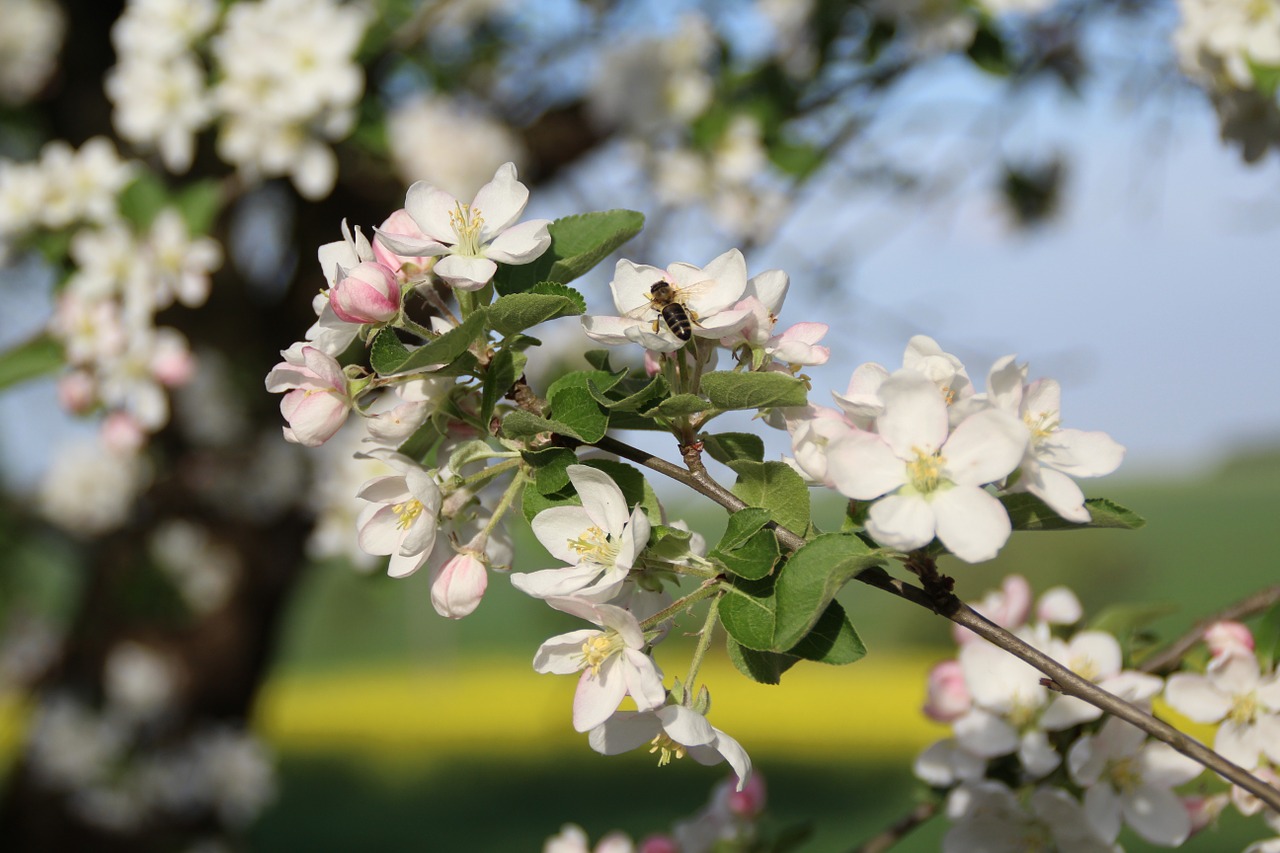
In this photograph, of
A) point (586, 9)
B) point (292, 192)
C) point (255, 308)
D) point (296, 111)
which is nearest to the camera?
point (296, 111)

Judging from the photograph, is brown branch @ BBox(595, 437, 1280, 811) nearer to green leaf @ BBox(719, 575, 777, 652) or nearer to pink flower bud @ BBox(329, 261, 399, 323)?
green leaf @ BBox(719, 575, 777, 652)

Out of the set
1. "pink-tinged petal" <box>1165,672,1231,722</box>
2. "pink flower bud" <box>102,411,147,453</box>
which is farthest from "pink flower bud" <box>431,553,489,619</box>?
"pink flower bud" <box>102,411,147,453</box>

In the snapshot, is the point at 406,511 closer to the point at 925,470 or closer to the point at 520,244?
the point at 520,244

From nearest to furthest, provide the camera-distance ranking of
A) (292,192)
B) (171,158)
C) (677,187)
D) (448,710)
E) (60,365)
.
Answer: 1. (60,365)
2. (171,158)
3. (677,187)
4. (292,192)
5. (448,710)

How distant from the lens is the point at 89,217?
191cm

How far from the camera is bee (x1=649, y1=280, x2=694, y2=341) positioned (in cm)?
67

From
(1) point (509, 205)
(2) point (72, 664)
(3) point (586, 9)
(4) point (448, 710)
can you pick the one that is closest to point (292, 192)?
(3) point (586, 9)

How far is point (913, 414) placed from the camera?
616mm

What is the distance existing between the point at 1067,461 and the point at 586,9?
8.40ft

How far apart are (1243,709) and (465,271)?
2.49 ft

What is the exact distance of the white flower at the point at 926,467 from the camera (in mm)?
598

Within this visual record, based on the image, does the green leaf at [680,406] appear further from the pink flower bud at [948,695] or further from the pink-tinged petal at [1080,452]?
the pink flower bud at [948,695]

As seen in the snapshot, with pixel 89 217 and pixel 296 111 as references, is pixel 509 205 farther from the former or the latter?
pixel 89 217

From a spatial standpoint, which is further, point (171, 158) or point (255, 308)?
point (255, 308)
